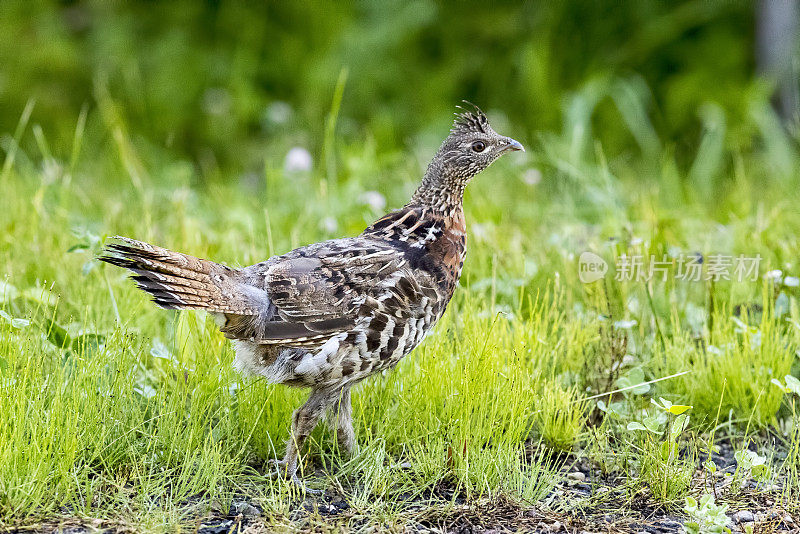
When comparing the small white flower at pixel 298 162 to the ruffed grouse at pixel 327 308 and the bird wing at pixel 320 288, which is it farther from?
the bird wing at pixel 320 288

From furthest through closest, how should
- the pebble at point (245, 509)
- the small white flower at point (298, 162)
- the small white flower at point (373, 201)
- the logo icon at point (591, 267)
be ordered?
the small white flower at point (298, 162), the small white flower at point (373, 201), the logo icon at point (591, 267), the pebble at point (245, 509)

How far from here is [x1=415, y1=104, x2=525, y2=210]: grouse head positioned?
11.4 feet

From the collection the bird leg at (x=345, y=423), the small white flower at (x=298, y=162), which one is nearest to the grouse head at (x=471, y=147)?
the bird leg at (x=345, y=423)

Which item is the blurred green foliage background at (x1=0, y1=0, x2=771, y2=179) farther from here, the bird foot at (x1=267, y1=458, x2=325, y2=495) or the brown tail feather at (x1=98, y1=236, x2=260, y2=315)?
the brown tail feather at (x1=98, y1=236, x2=260, y2=315)

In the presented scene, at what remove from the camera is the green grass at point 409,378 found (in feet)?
9.56

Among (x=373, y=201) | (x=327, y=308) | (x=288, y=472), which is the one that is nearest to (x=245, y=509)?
(x=288, y=472)

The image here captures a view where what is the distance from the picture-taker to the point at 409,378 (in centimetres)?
340

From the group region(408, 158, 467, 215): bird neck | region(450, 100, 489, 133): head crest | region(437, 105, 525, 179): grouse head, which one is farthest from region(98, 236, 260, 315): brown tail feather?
region(450, 100, 489, 133): head crest

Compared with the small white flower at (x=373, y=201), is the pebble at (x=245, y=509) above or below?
below

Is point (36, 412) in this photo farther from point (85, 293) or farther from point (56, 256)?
point (56, 256)

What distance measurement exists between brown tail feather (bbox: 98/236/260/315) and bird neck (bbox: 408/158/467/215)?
0.94 metres

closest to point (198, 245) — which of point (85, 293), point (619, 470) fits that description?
point (85, 293)

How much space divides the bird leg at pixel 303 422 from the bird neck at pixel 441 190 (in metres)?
0.87

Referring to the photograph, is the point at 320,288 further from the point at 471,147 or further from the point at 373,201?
the point at 373,201
